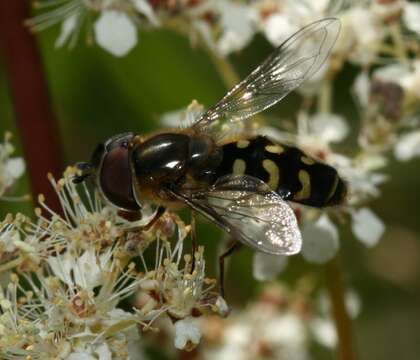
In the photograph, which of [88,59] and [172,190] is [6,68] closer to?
[172,190]

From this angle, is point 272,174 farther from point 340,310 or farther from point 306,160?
point 340,310

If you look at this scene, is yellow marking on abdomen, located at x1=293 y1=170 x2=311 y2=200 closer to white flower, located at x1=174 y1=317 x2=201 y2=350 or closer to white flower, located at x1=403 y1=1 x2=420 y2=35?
white flower, located at x1=174 y1=317 x2=201 y2=350

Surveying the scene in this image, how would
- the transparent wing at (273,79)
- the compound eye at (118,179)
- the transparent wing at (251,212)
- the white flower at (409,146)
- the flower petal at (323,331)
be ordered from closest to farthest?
the transparent wing at (251,212) < the compound eye at (118,179) < the transparent wing at (273,79) < the white flower at (409,146) < the flower petal at (323,331)

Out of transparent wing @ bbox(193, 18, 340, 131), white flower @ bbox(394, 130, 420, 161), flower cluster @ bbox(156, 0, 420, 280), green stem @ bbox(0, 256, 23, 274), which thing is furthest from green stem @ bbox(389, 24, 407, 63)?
green stem @ bbox(0, 256, 23, 274)

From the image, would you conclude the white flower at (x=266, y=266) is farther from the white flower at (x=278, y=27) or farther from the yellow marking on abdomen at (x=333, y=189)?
the white flower at (x=278, y=27)

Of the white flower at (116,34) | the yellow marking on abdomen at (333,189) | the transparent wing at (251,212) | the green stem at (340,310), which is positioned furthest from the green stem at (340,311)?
the white flower at (116,34)

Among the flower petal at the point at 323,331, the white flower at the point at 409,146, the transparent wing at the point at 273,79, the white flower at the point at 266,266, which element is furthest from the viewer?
the flower petal at the point at 323,331

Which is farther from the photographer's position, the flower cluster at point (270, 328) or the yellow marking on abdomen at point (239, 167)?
the flower cluster at point (270, 328)
